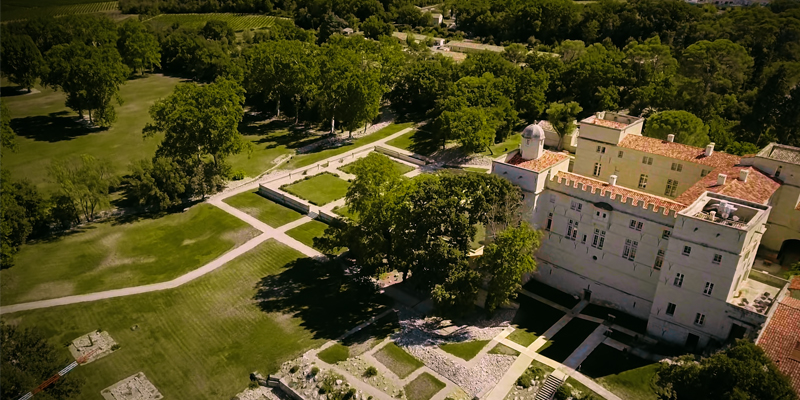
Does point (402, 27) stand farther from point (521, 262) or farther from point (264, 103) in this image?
point (521, 262)

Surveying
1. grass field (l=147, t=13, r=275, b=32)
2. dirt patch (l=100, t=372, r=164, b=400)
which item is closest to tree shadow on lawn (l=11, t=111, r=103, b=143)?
dirt patch (l=100, t=372, r=164, b=400)

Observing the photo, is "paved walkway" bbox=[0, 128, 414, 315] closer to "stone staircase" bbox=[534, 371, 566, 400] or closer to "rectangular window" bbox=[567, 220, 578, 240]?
"rectangular window" bbox=[567, 220, 578, 240]

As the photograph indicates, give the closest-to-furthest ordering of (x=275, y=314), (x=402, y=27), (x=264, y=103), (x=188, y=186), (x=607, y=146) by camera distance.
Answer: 1. (x=275, y=314)
2. (x=607, y=146)
3. (x=188, y=186)
4. (x=264, y=103)
5. (x=402, y=27)

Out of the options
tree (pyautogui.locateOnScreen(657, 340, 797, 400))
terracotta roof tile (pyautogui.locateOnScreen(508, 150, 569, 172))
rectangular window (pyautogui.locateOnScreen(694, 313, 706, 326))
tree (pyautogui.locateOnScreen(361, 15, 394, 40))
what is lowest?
rectangular window (pyautogui.locateOnScreen(694, 313, 706, 326))

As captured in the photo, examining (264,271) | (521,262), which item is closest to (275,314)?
(264,271)

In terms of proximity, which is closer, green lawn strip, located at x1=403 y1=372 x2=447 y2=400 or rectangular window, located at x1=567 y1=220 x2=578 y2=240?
green lawn strip, located at x1=403 y1=372 x2=447 y2=400

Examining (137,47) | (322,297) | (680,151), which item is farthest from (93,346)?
(137,47)

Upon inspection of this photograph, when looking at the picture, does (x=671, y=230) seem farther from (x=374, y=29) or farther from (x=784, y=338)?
(x=374, y=29)
